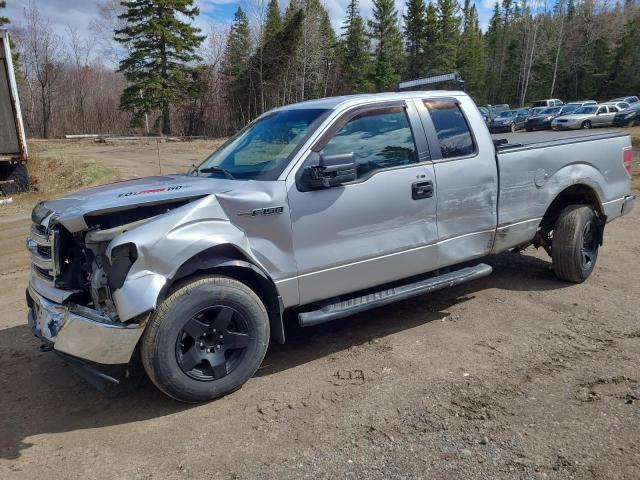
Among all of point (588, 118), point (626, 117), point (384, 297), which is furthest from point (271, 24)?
point (384, 297)

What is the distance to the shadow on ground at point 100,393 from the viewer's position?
3.42 metres

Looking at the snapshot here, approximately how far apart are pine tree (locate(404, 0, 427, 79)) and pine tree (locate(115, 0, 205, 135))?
28.4m

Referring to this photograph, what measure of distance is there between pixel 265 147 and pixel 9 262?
18.0 feet

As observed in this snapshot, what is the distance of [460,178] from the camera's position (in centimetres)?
454

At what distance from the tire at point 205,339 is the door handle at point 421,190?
1591mm

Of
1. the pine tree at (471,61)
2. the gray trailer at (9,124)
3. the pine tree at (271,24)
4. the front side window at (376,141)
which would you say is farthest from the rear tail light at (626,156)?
the pine tree at (471,61)

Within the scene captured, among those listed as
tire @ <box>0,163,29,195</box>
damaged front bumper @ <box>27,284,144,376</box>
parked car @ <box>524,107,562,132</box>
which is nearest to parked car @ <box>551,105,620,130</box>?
parked car @ <box>524,107,562,132</box>

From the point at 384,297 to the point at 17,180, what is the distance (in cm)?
1254

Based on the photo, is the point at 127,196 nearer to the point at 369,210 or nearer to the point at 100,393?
the point at 100,393

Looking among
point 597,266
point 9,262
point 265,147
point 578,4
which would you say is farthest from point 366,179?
point 578,4

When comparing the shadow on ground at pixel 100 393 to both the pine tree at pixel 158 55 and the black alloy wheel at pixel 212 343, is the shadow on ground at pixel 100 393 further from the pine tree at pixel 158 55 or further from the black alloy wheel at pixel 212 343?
the pine tree at pixel 158 55

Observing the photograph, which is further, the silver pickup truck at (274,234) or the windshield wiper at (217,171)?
the windshield wiper at (217,171)

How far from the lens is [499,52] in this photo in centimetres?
8394

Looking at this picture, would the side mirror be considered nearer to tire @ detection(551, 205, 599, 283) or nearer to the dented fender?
the dented fender
